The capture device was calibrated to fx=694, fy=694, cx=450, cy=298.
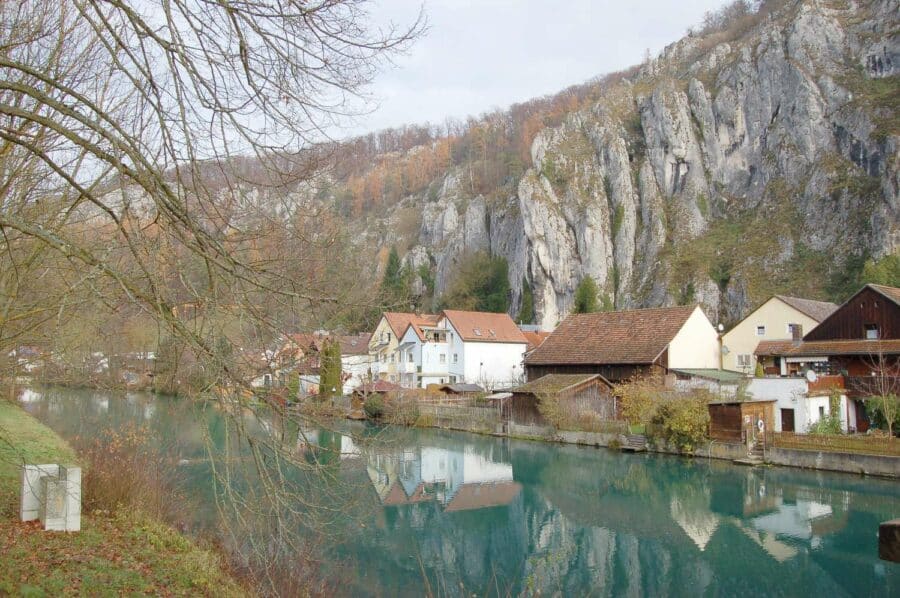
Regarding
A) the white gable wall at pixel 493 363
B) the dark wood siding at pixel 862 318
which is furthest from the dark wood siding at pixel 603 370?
the white gable wall at pixel 493 363

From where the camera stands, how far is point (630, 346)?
114 feet

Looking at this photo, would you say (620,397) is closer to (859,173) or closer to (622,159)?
(859,173)

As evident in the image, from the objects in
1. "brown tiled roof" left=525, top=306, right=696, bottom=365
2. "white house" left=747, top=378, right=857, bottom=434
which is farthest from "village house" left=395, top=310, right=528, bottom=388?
"white house" left=747, top=378, right=857, bottom=434

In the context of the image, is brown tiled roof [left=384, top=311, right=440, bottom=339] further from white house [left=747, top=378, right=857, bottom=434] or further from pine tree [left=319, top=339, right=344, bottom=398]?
pine tree [left=319, top=339, right=344, bottom=398]

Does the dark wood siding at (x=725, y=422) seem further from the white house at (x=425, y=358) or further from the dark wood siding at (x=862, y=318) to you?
the white house at (x=425, y=358)

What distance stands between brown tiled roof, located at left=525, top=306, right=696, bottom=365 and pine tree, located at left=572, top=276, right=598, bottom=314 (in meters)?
22.1

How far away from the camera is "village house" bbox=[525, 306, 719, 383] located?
111 ft

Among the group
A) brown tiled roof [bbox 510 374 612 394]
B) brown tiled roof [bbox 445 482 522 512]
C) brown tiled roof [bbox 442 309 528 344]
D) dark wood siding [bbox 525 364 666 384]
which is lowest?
brown tiled roof [bbox 445 482 522 512]

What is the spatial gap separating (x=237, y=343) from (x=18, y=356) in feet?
30.0

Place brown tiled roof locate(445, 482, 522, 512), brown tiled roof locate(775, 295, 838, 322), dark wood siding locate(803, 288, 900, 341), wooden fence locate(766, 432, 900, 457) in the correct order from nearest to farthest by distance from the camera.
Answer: brown tiled roof locate(445, 482, 522, 512)
wooden fence locate(766, 432, 900, 457)
dark wood siding locate(803, 288, 900, 341)
brown tiled roof locate(775, 295, 838, 322)

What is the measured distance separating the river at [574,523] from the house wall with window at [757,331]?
15.1 metres

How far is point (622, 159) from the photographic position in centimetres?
7038

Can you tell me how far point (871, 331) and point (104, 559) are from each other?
94.2ft

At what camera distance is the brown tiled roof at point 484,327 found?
47.7m
